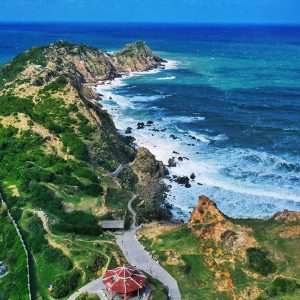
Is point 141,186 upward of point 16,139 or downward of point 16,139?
downward

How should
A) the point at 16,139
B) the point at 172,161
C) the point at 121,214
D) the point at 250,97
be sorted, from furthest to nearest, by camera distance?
the point at 250,97
the point at 172,161
the point at 16,139
the point at 121,214

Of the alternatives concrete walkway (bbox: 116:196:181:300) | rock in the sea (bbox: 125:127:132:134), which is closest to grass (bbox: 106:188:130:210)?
concrete walkway (bbox: 116:196:181:300)

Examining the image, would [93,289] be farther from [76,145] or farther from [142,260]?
[76,145]

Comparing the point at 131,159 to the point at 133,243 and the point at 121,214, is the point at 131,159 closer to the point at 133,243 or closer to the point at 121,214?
the point at 121,214

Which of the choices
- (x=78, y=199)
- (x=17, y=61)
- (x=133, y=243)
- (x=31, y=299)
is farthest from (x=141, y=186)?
(x=17, y=61)

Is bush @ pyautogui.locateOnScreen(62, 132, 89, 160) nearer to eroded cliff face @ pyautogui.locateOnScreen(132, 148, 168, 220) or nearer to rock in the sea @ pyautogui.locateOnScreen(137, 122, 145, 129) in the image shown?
eroded cliff face @ pyautogui.locateOnScreen(132, 148, 168, 220)

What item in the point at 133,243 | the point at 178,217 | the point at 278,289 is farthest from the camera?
the point at 178,217

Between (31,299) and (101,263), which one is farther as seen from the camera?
(101,263)
